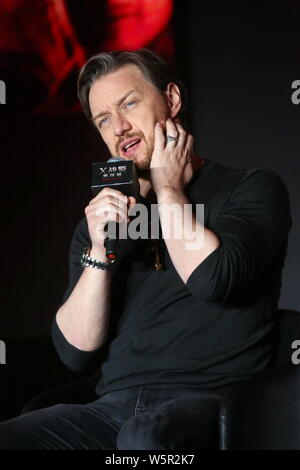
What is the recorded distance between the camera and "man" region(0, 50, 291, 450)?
1.36 m

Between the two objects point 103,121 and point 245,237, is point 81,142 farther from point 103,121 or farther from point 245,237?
point 245,237

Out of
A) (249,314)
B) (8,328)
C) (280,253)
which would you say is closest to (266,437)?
(249,314)

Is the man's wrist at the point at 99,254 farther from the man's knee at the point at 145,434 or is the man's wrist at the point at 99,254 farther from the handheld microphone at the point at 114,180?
the man's knee at the point at 145,434

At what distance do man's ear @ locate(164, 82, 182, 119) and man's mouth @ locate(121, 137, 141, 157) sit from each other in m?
0.18

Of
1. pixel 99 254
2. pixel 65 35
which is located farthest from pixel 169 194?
pixel 65 35

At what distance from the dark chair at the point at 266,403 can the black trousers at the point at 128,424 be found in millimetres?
41

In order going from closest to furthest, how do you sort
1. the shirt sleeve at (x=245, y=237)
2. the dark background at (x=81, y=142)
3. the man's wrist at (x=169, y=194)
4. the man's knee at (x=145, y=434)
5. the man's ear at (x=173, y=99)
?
the man's knee at (x=145, y=434) → the shirt sleeve at (x=245, y=237) → the man's wrist at (x=169, y=194) → the man's ear at (x=173, y=99) → the dark background at (x=81, y=142)

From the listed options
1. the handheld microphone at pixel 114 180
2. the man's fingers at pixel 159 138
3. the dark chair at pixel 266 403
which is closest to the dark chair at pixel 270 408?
the dark chair at pixel 266 403

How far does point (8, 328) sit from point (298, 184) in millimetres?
1357

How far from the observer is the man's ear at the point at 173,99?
180cm

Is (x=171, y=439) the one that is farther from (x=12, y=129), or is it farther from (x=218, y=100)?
(x=218, y=100)

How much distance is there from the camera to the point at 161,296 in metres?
1.56
